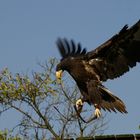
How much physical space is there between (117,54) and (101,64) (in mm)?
422

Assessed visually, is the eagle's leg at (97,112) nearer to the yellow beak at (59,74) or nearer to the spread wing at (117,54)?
the yellow beak at (59,74)

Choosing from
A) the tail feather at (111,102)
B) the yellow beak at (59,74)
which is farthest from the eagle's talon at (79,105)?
the yellow beak at (59,74)

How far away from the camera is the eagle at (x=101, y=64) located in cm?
1058

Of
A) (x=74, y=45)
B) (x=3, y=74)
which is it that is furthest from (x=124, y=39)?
(x=3, y=74)

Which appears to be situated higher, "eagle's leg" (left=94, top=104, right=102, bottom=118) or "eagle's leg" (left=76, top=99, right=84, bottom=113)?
"eagle's leg" (left=76, top=99, right=84, bottom=113)

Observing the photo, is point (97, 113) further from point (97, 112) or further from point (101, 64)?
point (101, 64)

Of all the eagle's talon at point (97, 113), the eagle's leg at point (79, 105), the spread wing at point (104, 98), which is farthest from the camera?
the spread wing at point (104, 98)

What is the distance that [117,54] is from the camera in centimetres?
1166

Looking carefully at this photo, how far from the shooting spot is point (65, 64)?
36.2 ft

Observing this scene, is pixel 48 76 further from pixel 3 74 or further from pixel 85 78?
pixel 85 78

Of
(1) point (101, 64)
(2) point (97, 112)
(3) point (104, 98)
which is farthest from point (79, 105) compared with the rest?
(1) point (101, 64)

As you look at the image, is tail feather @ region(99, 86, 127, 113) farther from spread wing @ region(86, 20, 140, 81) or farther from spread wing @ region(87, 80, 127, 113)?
spread wing @ region(86, 20, 140, 81)

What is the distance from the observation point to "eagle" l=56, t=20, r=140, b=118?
1058cm

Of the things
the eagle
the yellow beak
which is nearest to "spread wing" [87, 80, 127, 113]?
the eagle
